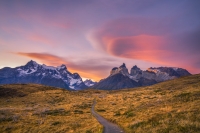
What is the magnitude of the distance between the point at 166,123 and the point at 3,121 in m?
39.5

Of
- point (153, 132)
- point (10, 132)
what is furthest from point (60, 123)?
point (153, 132)

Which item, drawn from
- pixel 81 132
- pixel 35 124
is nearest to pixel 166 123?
pixel 81 132

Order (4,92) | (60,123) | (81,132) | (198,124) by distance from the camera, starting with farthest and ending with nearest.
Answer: (4,92), (60,123), (81,132), (198,124)

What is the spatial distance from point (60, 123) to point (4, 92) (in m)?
103

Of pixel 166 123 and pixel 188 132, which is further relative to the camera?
pixel 166 123

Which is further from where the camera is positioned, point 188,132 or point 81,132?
point 81,132

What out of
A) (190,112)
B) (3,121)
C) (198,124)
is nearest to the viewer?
(198,124)

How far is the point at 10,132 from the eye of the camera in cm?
3553

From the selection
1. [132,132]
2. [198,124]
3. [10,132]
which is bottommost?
[10,132]

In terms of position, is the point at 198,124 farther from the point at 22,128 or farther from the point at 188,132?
the point at 22,128

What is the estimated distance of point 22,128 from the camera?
36594mm

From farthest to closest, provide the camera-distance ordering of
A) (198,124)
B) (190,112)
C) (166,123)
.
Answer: (190,112)
(166,123)
(198,124)

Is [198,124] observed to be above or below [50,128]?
above

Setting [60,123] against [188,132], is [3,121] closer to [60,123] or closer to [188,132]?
[60,123]
